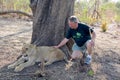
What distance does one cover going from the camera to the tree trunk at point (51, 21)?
638cm

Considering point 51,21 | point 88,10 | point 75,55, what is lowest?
point 75,55

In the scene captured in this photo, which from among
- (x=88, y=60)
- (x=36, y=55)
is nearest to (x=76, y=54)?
(x=88, y=60)

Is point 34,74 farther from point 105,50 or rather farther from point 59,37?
point 105,50

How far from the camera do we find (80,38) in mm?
6242

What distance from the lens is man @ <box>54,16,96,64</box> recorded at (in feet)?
19.8

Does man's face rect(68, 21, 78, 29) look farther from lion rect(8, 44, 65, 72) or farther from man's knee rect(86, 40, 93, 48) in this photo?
lion rect(8, 44, 65, 72)

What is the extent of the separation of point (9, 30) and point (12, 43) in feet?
7.63

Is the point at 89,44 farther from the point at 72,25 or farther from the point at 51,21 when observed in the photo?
the point at 51,21

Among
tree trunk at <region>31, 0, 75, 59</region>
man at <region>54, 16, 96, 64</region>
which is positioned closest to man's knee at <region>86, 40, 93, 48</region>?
man at <region>54, 16, 96, 64</region>

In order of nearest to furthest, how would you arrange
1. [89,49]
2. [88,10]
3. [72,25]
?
[72,25] < [89,49] < [88,10]

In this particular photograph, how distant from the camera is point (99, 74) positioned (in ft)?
→ 19.3

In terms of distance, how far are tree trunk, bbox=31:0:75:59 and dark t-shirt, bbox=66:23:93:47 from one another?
0.32 meters

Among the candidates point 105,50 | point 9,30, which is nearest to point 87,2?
point 9,30

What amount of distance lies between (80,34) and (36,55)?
100cm
